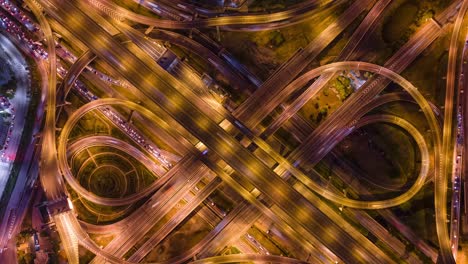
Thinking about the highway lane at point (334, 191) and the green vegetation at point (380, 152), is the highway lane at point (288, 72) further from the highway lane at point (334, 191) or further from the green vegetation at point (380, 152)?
the green vegetation at point (380, 152)

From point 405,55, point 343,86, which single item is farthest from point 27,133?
point 405,55

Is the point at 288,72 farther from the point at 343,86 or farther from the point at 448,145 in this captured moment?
the point at 448,145

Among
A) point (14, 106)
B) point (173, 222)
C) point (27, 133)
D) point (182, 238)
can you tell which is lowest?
point (27, 133)

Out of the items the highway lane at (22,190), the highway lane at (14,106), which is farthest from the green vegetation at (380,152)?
the highway lane at (14,106)

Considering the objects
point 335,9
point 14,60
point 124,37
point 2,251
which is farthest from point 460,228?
point 14,60

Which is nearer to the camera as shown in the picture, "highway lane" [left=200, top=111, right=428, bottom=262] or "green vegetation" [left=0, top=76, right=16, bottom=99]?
"highway lane" [left=200, top=111, right=428, bottom=262]

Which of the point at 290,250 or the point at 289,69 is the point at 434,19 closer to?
the point at 289,69

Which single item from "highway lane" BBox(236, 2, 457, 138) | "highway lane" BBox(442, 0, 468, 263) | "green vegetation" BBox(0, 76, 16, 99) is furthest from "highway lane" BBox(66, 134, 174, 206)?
"highway lane" BBox(442, 0, 468, 263)

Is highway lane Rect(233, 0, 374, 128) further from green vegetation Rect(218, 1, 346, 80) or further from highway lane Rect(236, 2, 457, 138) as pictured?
green vegetation Rect(218, 1, 346, 80)
